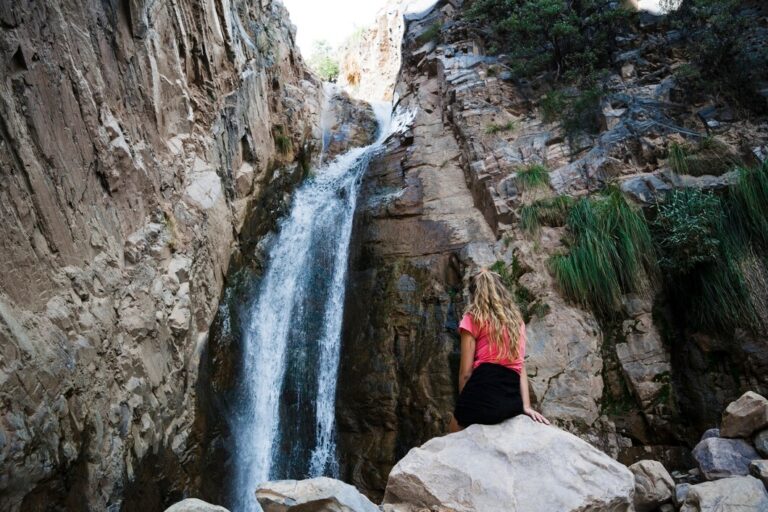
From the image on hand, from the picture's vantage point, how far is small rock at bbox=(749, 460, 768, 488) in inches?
121

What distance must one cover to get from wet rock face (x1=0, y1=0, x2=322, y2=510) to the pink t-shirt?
11.6ft

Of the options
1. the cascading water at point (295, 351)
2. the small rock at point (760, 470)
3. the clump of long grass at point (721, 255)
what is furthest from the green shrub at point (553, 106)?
the small rock at point (760, 470)

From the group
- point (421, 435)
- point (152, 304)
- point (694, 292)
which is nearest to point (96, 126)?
point (152, 304)

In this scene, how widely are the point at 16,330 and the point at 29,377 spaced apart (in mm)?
398

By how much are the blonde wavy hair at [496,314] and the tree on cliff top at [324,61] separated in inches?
883

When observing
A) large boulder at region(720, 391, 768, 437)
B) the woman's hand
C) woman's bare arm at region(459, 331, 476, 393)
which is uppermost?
woman's bare arm at region(459, 331, 476, 393)

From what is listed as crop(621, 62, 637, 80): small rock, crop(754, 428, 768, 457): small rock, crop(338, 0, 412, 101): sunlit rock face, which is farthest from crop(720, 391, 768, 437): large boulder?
crop(338, 0, 412, 101): sunlit rock face

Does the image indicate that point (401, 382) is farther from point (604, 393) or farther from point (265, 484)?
point (265, 484)

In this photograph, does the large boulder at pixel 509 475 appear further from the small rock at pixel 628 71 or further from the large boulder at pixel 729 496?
the small rock at pixel 628 71

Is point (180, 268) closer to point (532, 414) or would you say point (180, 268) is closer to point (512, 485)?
point (532, 414)

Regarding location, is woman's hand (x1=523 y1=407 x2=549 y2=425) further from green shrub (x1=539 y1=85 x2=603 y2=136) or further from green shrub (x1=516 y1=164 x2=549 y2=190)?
green shrub (x1=539 y1=85 x2=603 y2=136)

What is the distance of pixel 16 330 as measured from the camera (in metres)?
3.76

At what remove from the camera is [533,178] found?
774 cm

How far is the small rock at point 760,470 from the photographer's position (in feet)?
10.0
